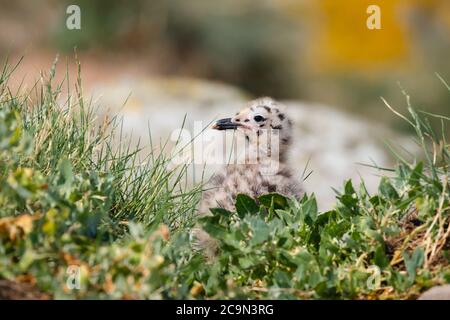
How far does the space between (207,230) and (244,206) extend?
0.51 metres

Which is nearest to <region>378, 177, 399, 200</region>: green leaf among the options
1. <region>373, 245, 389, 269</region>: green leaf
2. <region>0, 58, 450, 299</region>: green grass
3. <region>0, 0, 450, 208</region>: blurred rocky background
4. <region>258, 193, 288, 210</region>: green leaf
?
<region>0, 58, 450, 299</region>: green grass

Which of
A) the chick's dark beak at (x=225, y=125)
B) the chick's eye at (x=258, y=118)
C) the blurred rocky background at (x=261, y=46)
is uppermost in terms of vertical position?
the blurred rocky background at (x=261, y=46)

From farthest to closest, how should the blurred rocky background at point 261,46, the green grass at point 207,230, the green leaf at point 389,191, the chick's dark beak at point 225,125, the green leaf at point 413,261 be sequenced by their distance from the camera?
the blurred rocky background at point 261,46
the chick's dark beak at point 225,125
the green leaf at point 389,191
the green leaf at point 413,261
the green grass at point 207,230

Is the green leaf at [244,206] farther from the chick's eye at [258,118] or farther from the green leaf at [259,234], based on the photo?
the chick's eye at [258,118]

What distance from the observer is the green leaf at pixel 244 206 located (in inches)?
193

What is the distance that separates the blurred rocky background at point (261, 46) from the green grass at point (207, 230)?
7.36m

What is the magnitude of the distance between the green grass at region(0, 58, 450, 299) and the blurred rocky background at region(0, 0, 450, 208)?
290 inches

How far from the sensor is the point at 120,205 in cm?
527

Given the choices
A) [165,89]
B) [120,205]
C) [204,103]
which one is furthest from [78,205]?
[165,89]

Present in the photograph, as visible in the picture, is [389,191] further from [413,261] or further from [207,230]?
[207,230]

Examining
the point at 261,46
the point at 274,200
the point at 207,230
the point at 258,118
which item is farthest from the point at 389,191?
the point at 261,46

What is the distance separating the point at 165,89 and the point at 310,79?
3729 mm

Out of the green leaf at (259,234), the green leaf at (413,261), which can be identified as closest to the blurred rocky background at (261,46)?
the green leaf at (259,234)

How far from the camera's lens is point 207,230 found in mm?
4445
